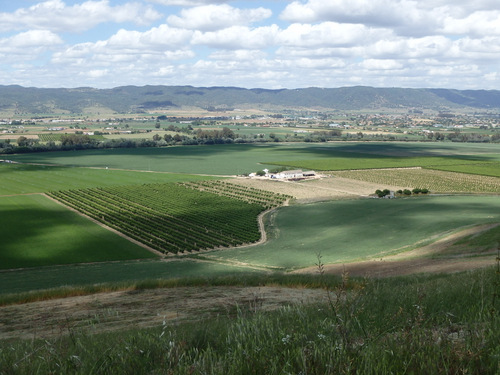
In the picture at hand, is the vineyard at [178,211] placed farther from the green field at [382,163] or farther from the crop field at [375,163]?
the green field at [382,163]

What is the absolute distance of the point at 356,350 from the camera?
17.9 ft

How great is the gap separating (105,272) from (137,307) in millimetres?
24381

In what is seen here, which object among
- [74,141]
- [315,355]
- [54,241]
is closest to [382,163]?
[54,241]

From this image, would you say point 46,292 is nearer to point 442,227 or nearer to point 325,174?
point 442,227

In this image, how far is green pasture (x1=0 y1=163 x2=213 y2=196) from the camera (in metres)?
96.4

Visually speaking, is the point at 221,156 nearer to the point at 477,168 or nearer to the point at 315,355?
the point at 477,168

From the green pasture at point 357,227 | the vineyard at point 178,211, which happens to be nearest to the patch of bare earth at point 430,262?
the green pasture at point 357,227

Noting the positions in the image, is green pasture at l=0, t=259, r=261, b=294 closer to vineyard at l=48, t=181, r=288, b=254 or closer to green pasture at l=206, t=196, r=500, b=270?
green pasture at l=206, t=196, r=500, b=270

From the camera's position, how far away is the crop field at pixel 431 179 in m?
94.2

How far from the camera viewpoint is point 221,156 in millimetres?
161625

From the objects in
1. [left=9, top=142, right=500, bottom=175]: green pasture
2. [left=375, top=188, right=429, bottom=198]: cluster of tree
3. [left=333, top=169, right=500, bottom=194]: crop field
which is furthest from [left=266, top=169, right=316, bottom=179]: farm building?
[left=375, top=188, right=429, bottom=198]: cluster of tree

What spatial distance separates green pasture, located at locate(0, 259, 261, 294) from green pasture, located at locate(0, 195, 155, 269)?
10.3 ft

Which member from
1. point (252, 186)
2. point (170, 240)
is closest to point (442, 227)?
point (170, 240)

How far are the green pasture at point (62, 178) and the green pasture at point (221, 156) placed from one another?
33.2 feet
